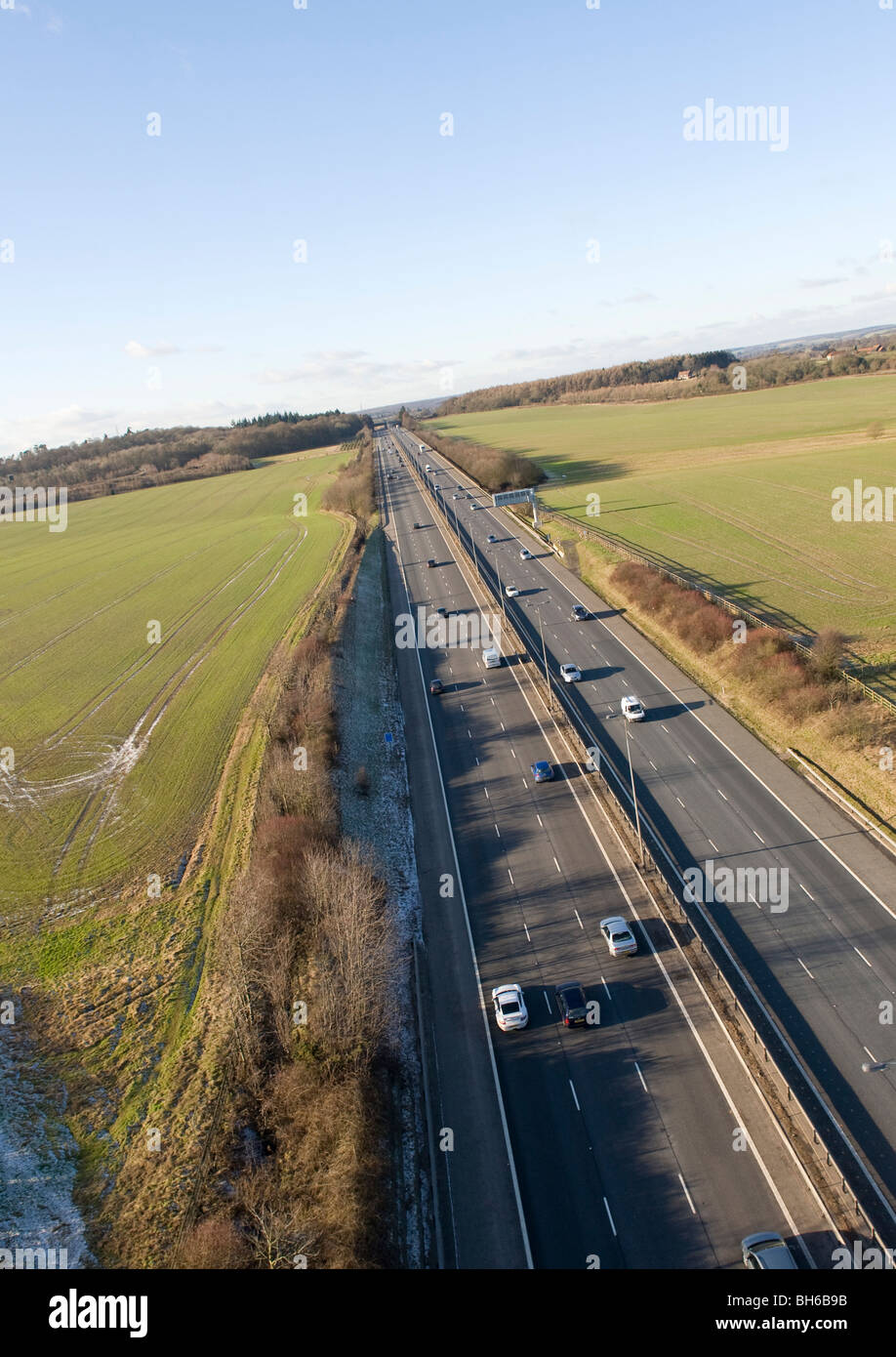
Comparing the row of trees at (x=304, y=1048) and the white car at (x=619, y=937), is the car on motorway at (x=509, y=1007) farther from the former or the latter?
the white car at (x=619, y=937)

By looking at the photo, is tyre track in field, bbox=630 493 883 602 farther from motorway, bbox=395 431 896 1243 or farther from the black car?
the black car

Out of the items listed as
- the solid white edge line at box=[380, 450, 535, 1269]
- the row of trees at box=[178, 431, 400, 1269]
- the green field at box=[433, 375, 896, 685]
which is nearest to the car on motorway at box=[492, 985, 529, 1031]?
the solid white edge line at box=[380, 450, 535, 1269]

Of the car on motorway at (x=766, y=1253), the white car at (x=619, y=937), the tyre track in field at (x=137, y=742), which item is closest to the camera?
the car on motorway at (x=766, y=1253)

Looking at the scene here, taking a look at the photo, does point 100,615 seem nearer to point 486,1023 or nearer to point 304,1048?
point 304,1048

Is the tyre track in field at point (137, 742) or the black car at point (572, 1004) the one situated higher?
the tyre track in field at point (137, 742)

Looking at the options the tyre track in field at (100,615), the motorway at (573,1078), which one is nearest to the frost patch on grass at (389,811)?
the motorway at (573,1078)

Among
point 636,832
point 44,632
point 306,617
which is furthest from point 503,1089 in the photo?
point 44,632

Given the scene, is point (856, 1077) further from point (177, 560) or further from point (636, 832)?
point (177, 560)
